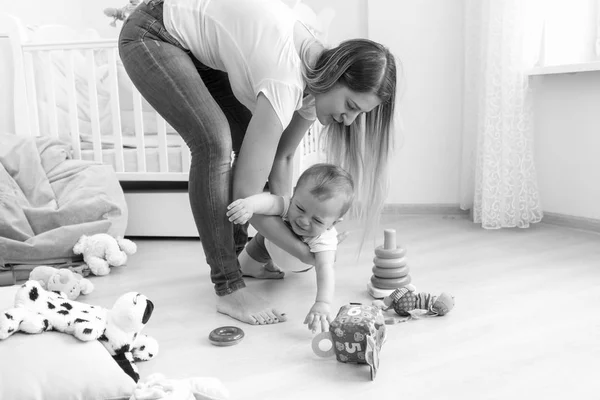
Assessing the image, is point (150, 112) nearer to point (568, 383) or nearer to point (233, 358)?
point (233, 358)

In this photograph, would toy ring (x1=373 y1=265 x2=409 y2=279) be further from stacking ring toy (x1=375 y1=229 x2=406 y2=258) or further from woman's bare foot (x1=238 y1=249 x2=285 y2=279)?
woman's bare foot (x1=238 y1=249 x2=285 y2=279)

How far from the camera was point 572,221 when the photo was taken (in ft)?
7.58

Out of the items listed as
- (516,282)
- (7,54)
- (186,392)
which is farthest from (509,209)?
(7,54)

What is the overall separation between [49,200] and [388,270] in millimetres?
1185

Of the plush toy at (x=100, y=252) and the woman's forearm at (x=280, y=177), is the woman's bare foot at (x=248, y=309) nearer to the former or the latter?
the woman's forearm at (x=280, y=177)

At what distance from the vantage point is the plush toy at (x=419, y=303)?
139 centimetres

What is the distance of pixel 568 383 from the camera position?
1.05m

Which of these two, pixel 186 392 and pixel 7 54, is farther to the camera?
pixel 7 54

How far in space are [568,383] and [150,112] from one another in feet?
6.85

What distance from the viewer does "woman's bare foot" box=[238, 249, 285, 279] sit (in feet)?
5.63

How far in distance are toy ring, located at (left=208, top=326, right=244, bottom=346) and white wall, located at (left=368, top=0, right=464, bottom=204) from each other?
60.5 inches

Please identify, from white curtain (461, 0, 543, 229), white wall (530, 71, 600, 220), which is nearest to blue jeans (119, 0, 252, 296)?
white curtain (461, 0, 543, 229)

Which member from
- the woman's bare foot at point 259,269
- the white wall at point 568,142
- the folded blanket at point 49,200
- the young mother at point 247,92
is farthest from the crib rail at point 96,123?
the white wall at point 568,142

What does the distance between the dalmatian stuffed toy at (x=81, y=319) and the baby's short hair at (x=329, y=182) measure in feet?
1.60
